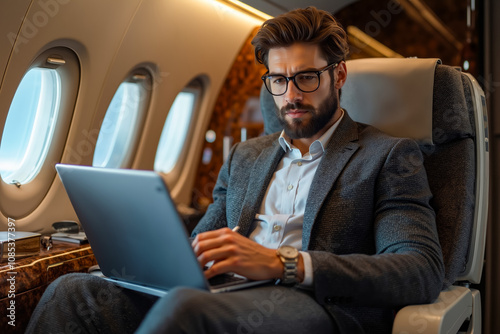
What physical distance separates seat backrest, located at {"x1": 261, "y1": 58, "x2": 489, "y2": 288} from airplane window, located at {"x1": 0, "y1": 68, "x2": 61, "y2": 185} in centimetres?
182

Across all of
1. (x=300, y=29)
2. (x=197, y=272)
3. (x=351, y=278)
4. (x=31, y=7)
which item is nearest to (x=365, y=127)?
(x=300, y=29)

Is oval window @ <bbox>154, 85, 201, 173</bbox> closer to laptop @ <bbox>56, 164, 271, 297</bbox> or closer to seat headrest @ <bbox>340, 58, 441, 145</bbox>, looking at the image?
seat headrest @ <bbox>340, 58, 441, 145</bbox>

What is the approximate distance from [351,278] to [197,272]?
42 centimetres

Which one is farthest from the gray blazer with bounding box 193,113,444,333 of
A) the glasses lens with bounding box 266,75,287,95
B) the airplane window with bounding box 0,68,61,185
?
the airplane window with bounding box 0,68,61,185

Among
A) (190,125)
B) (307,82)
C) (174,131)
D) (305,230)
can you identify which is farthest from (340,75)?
(174,131)

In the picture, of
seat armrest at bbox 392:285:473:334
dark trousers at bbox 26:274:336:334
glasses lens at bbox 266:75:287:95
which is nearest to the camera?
dark trousers at bbox 26:274:336:334

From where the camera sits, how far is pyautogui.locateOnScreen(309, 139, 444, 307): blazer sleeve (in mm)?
1438

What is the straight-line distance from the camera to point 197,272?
1.28 metres

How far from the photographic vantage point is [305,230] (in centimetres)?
171

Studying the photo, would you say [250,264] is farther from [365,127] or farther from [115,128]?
[115,128]

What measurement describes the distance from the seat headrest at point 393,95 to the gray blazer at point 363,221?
107 millimetres

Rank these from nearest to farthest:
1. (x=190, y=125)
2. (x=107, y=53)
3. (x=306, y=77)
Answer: (x=306, y=77) → (x=107, y=53) → (x=190, y=125)

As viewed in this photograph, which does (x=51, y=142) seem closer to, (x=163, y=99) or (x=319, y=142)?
(x=163, y=99)

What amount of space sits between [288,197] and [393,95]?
0.53 metres
